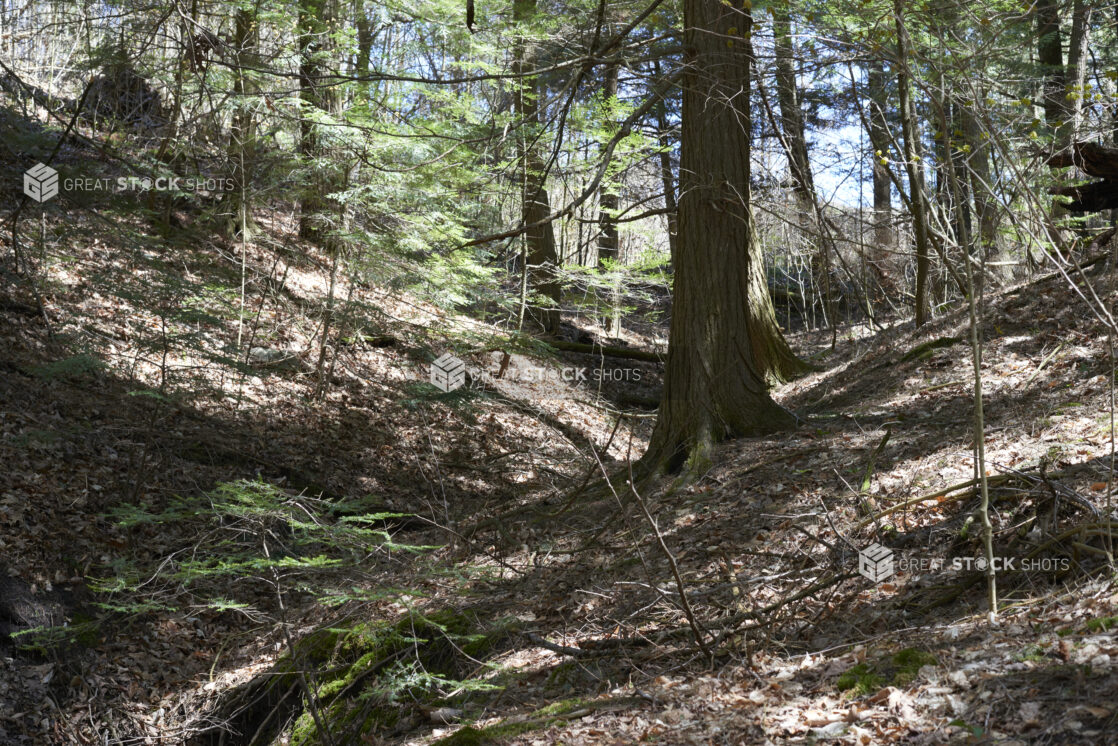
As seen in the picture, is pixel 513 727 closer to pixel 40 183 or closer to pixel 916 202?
pixel 40 183

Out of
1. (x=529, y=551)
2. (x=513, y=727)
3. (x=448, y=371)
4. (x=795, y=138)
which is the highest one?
(x=795, y=138)

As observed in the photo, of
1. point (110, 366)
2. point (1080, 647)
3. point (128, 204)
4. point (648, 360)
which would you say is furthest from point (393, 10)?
point (1080, 647)

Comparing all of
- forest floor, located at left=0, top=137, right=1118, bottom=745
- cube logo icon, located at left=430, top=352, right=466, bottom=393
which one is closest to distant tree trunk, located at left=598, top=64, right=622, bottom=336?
cube logo icon, located at left=430, top=352, right=466, bottom=393

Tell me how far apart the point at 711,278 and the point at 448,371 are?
176 inches

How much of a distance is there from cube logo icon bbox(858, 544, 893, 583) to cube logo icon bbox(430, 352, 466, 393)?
6.34 meters

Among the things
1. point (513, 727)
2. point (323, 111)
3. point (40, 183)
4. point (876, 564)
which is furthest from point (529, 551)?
point (323, 111)

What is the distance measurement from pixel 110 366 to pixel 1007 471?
8440 mm

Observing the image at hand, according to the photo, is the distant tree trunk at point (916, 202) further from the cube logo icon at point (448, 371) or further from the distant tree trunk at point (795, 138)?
the cube logo icon at point (448, 371)

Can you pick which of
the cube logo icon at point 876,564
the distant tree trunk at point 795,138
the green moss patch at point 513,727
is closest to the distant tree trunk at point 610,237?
the distant tree trunk at point 795,138

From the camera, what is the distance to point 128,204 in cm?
784

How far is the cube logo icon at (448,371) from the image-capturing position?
10.0 metres

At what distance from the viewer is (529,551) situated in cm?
589

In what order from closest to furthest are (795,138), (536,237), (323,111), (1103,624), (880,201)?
(1103,624) < (323,111) < (795,138) < (536,237) < (880,201)

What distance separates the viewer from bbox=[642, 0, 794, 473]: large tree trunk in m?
6.70
